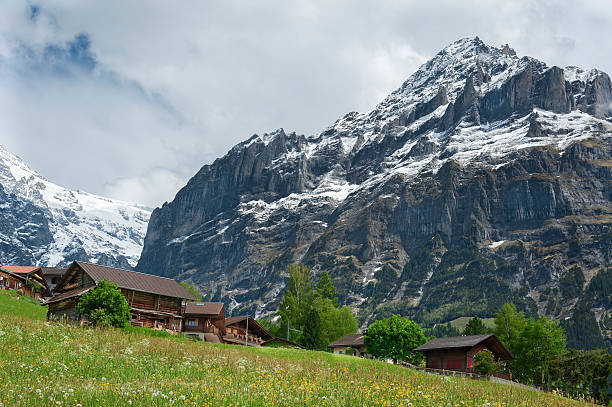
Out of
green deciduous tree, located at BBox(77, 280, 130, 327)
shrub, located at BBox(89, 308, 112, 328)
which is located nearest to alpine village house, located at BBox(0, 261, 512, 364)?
green deciduous tree, located at BBox(77, 280, 130, 327)

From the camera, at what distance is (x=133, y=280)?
245 ft

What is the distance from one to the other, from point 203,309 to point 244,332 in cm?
1069

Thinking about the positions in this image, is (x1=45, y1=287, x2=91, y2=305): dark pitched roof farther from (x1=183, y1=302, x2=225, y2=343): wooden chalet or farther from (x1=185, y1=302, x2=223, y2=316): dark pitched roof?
(x1=185, y1=302, x2=223, y2=316): dark pitched roof

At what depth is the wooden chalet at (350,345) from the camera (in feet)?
364

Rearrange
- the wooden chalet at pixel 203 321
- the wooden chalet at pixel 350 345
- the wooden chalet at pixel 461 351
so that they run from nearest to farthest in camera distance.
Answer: the wooden chalet at pixel 461 351
the wooden chalet at pixel 203 321
the wooden chalet at pixel 350 345

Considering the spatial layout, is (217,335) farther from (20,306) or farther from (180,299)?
→ (20,306)

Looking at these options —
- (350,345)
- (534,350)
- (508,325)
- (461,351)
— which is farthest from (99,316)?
(508,325)

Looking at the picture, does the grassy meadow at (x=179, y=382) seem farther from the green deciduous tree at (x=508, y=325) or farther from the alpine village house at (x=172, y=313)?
the green deciduous tree at (x=508, y=325)

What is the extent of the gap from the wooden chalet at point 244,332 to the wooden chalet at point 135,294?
1373 centimetres

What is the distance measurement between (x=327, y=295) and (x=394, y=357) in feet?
146

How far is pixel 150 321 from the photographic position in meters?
74.6

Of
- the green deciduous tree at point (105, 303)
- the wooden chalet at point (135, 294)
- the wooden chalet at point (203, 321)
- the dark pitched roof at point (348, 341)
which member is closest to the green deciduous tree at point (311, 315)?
the dark pitched roof at point (348, 341)

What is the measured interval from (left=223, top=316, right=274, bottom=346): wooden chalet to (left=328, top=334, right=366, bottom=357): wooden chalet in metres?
22.1

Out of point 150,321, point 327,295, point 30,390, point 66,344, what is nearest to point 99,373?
point 30,390
